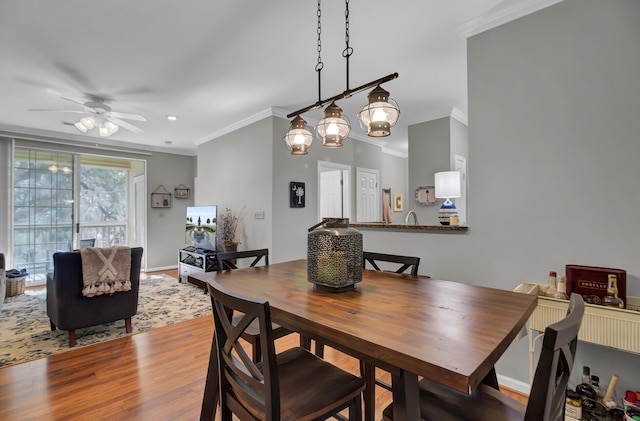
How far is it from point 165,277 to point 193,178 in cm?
242

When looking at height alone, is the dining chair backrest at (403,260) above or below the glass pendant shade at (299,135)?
below

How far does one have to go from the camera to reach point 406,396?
0.86m

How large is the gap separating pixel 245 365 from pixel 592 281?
6.37ft

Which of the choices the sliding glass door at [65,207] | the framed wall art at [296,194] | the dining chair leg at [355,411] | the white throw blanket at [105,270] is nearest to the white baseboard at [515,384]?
the dining chair leg at [355,411]

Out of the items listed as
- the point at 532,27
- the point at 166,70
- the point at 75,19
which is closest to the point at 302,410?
the point at 532,27

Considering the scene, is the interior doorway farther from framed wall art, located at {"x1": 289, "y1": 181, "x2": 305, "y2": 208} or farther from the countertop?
the countertop

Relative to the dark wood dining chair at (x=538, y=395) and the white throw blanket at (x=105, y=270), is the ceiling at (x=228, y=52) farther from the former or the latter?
the dark wood dining chair at (x=538, y=395)

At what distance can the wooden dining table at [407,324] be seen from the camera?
0.75 meters

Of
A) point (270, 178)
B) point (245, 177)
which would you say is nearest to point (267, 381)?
point (270, 178)

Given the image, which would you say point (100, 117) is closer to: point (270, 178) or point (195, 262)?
point (270, 178)

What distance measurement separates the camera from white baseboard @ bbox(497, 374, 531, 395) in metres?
2.04

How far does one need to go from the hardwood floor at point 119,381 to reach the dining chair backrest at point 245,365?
986mm

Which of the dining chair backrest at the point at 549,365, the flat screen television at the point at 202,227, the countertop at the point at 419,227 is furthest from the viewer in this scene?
the flat screen television at the point at 202,227

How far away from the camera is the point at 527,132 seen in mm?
2051
